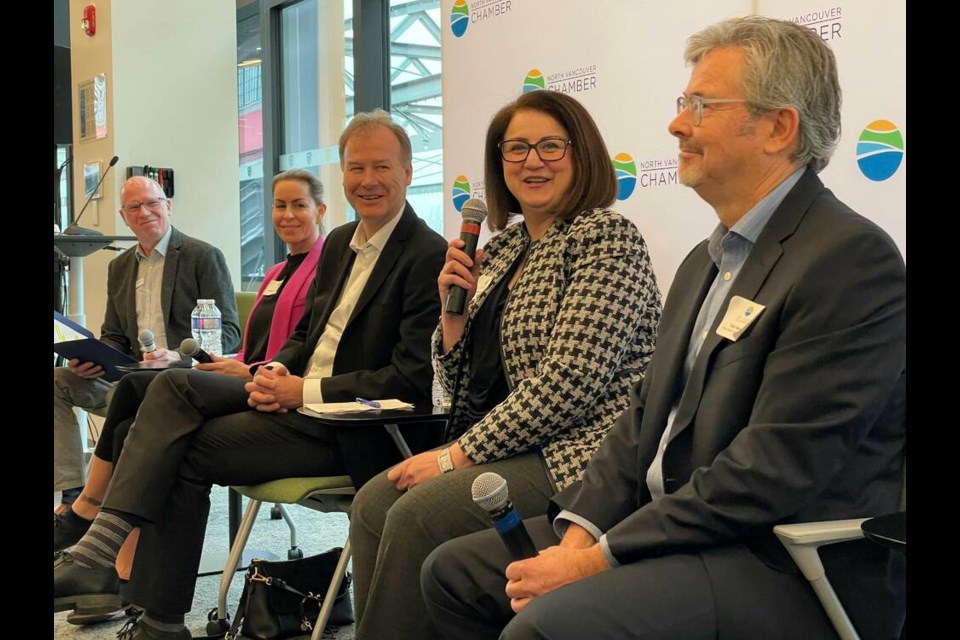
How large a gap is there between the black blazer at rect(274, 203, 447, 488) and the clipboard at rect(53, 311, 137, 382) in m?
1.06

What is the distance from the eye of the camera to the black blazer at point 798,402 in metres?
1.44

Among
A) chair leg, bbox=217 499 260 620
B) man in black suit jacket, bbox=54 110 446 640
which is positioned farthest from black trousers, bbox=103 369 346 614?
chair leg, bbox=217 499 260 620

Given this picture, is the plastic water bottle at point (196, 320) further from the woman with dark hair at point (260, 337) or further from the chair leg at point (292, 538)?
the chair leg at point (292, 538)

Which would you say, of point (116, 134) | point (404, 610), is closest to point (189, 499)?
point (404, 610)

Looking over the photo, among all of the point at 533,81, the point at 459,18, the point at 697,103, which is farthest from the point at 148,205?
the point at 697,103

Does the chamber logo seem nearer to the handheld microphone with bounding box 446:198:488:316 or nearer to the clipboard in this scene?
the handheld microphone with bounding box 446:198:488:316

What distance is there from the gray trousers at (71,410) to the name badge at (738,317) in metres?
3.11

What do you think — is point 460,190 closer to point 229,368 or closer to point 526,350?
point 229,368

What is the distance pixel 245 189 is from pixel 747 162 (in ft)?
19.6

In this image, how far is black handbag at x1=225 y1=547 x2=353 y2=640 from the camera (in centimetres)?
289

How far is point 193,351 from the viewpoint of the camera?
3.38 m
